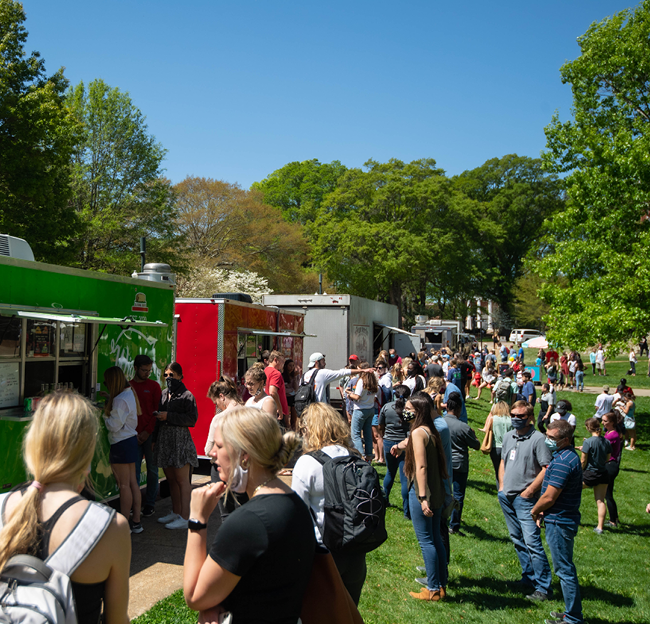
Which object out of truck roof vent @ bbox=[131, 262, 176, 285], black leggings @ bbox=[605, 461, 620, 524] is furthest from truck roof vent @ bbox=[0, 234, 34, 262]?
black leggings @ bbox=[605, 461, 620, 524]

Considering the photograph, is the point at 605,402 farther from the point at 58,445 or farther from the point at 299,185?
the point at 299,185

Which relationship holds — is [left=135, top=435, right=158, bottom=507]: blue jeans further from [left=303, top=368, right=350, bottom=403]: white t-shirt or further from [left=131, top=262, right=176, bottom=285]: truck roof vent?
[left=303, top=368, right=350, bottom=403]: white t-shirt

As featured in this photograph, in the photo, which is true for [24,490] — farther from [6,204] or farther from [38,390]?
[6,204]

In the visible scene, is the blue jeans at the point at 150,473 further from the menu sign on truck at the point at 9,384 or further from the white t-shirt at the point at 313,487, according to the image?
the white t-shirt at the point at 313,487

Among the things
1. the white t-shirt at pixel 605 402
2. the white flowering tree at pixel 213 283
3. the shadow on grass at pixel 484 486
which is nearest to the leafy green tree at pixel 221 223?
the white flowering tree at pixel 213 283

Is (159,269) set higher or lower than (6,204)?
lower

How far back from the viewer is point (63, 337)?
5906mm

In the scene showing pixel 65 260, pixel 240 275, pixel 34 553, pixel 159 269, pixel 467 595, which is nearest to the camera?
pixel 34 553

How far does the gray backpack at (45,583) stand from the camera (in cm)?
172

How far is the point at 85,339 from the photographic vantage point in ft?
20.3

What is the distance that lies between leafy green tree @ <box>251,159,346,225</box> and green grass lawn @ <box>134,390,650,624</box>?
147ft

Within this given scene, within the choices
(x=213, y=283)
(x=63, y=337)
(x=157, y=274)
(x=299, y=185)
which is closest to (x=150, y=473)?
(x=63, y=337)

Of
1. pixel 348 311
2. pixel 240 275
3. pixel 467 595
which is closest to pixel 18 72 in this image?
pixel 348 311

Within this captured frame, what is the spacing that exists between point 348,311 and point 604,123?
1031 cm
